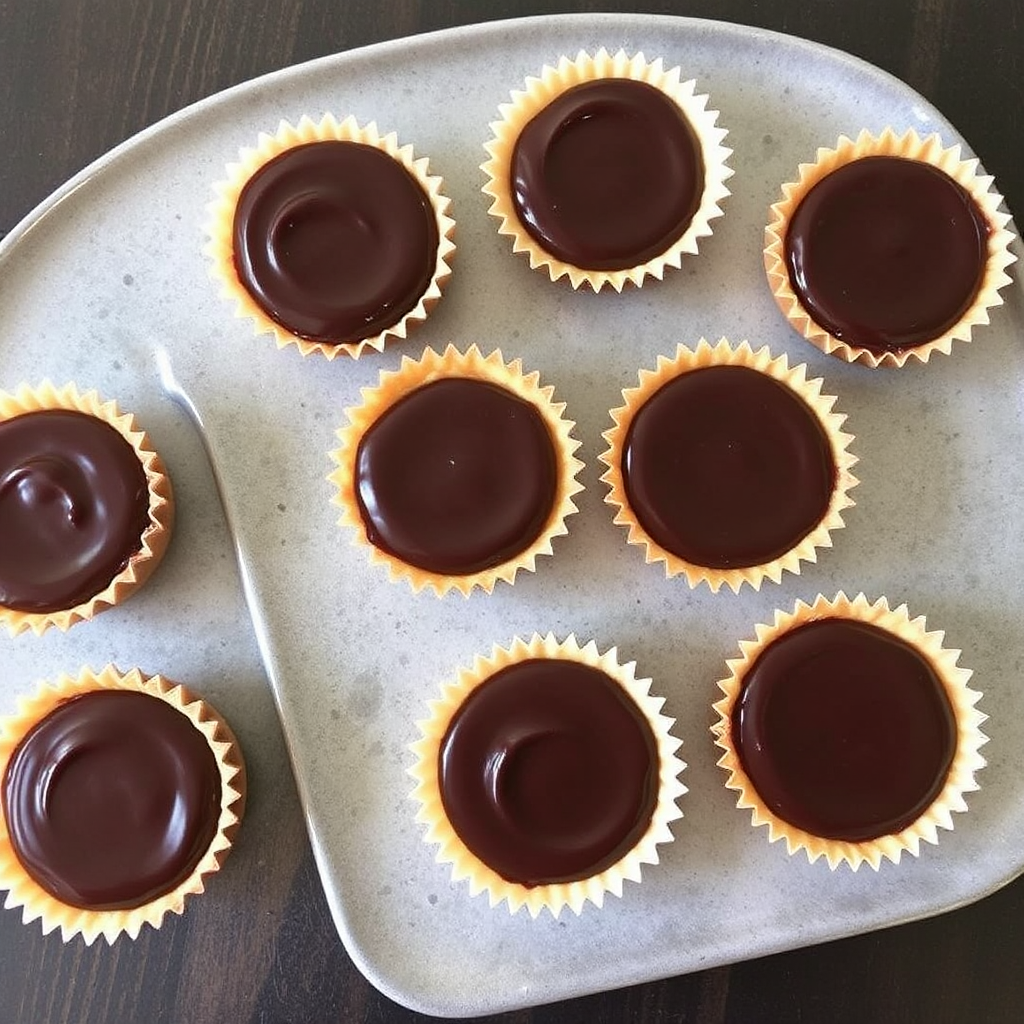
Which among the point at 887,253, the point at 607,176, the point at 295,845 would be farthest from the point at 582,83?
the point at 295,845

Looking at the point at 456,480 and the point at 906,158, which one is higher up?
the point at 906,158

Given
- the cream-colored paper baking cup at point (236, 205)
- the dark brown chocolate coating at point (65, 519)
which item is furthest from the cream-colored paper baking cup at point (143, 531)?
the cream-colored paper baking cup at point (236, 205)

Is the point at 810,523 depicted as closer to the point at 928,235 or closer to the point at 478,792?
the point at 928,235

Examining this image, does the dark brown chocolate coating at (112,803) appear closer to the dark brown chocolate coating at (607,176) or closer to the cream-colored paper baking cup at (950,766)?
the cream-colored paper baking cup at (950,766)

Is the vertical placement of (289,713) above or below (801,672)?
below

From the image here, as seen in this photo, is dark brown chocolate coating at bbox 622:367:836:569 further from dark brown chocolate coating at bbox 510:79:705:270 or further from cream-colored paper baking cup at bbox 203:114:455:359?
cream-colored paper baking cup at bbox 203:114:455:359

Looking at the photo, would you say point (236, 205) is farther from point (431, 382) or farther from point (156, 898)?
point (156, 898)

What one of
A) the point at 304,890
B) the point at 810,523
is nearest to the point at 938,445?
the point at 810,523
